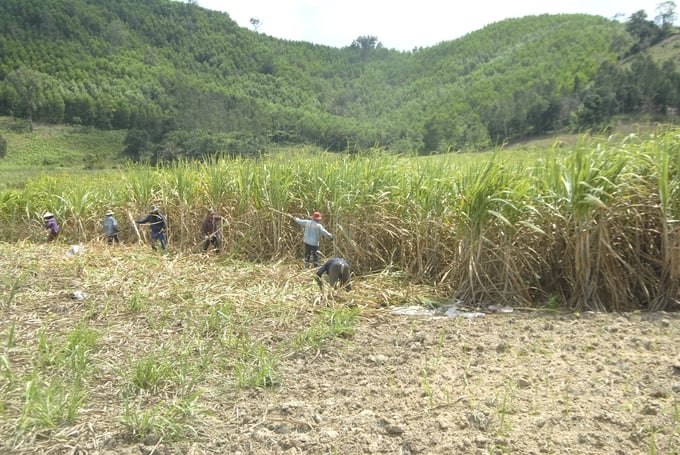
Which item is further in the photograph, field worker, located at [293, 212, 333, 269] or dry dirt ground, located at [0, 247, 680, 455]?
field worker, located at [293, 212, 333, 269]

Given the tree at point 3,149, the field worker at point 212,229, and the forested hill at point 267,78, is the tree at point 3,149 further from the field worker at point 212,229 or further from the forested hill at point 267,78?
the field worker at point 212,229

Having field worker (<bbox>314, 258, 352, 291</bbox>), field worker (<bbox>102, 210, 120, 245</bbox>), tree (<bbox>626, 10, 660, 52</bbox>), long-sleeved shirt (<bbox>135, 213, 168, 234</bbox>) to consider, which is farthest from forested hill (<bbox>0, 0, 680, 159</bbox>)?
field worker (<bbox>314, 258, 352, 291</bbox>)

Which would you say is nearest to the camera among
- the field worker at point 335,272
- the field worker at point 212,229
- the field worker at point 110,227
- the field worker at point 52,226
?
the field worker at point 335,272

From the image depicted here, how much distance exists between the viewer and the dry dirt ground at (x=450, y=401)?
6.38ft

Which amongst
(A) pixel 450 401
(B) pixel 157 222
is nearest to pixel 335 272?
(A) pixel 450 401

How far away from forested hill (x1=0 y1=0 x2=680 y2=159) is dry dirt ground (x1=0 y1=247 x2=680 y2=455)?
3596cm

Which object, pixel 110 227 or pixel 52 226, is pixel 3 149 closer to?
pixel 52 226

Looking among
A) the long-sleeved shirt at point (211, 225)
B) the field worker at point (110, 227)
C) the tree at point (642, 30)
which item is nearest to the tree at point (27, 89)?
the field worker at point (110, 227)

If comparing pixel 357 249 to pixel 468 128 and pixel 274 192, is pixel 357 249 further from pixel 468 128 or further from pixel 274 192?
pixel 468 128

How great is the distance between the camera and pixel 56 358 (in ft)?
8.66

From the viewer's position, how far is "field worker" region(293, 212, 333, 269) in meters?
5.25

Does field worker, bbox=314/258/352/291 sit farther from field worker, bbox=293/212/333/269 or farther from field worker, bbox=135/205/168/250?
field worker, bbox=135/205/168/250

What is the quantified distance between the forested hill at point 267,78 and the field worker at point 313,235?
33491 millimetres

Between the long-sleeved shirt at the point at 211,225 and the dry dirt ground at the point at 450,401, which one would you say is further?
the long-sleeved shirt at the point at 211,225
